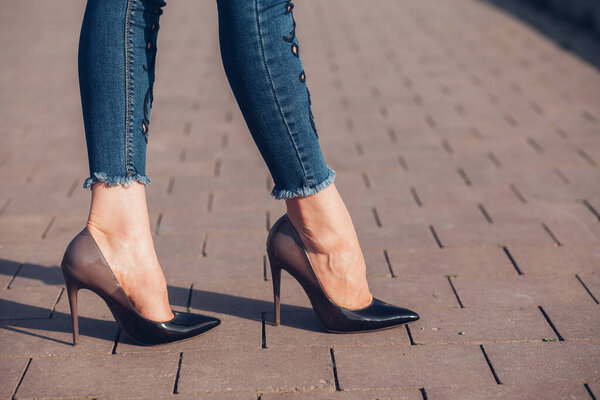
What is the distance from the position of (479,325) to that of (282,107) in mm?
829

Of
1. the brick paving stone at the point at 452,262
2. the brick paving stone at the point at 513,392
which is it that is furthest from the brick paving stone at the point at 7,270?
the brick paving stone at the point at 513,392

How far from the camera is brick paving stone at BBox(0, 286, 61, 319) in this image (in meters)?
2.06

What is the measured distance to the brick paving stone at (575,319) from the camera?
74.9 inches

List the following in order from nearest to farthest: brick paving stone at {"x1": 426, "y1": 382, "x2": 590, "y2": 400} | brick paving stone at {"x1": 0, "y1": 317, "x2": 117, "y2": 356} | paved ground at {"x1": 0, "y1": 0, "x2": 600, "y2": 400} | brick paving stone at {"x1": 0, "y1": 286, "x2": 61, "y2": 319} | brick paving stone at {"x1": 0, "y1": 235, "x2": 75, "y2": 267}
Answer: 1. brick paving stone at {"x1": 426, "y1": 382, "x2": 590, "y2": 400}
2. paved ground at {"x1": 0, "y1": 0, "x2": 600, "y2": 400}
3. brick paving stone at {"x1": 0, "y1": 317, "x2": 117, "y2": 356}
4. brick paving stone at {"x1": 0, "y1": 286, "x2": 61, "y2": 319}
5. brick paving stone at {"x1": 0, "y1": 235, "x2": 75, "y2": 267}

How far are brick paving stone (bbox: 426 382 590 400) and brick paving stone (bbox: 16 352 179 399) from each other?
64cm

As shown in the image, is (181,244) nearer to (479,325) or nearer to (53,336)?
(53,336)

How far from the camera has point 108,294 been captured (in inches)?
70.4

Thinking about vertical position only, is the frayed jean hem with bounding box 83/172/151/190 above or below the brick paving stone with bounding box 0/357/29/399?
above

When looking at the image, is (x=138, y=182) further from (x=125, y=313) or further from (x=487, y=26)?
(x=487, y=26)

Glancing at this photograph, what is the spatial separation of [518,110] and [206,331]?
2.92 metres

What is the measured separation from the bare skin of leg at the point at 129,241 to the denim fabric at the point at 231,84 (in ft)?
0.13

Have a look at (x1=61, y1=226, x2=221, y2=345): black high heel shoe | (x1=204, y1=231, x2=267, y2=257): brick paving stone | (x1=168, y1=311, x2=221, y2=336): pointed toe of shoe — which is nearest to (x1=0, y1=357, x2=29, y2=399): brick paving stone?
(x1=61, y1=226, x2=221, y2=345): black high heel shoe

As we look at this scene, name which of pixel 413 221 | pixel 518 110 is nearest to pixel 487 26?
pixel 518 110

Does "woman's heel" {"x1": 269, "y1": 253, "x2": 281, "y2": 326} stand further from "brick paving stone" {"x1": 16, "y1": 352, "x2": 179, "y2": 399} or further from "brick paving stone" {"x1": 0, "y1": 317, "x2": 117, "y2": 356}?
"brick paving stone" {"x1": 0, "y1": 317, "x2": 117, "y2": 356}
